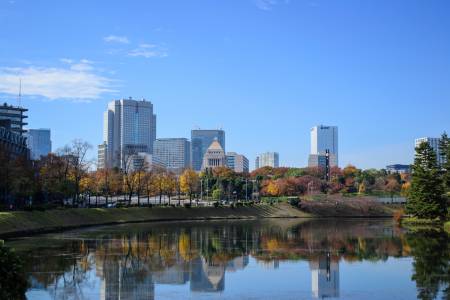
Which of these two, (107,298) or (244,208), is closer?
(107,298)

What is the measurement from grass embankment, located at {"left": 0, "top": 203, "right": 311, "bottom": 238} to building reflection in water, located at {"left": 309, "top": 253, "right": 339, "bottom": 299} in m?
28.5

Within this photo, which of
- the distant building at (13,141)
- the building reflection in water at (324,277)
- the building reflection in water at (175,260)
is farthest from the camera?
the distant building at (13,141)

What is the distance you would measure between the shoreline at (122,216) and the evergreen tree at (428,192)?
36.9 meters

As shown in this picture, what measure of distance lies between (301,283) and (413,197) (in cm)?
5423

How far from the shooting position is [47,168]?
258ft

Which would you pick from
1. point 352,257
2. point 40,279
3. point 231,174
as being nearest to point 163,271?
point 40,279

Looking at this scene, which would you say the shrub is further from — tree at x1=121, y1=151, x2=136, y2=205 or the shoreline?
tree at x1=121, y1=151, x2=136, y2=205

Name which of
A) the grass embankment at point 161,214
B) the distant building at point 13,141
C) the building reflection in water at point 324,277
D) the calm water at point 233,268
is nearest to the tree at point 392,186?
the grass embankment at point 161,214

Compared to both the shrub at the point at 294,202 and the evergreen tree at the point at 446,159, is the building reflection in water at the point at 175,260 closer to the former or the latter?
the evergreen tree at the point at 446,159

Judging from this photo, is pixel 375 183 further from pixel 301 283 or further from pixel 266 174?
pixel 301 283

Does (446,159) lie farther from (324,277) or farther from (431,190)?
(324,277)

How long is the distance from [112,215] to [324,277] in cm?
5658

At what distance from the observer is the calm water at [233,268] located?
2544cm

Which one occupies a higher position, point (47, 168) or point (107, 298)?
point (47, 168)
